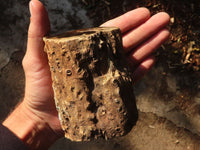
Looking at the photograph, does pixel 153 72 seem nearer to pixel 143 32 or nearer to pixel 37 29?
pixel 143 32

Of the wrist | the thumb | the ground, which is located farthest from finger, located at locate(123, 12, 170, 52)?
the wrist

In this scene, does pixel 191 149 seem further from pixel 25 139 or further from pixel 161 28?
pixel 25 139

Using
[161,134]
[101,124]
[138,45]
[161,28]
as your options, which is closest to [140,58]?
[138,45]

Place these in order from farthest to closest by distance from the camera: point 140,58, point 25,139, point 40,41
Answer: point 140,58 → point 25,139 → point 40,41

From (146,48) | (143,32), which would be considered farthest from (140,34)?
(146,48)

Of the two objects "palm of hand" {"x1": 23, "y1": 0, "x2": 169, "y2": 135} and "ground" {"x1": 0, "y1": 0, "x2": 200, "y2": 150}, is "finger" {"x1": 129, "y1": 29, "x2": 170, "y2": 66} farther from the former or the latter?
"ground" {"x1": 0, "y1": 0, "x2": 200, "y2": 150}

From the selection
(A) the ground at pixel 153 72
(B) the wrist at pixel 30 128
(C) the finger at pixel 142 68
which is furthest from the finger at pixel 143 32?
(B) the wrist at pixel 30 128

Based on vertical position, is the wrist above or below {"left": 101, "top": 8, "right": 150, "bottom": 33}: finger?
below
